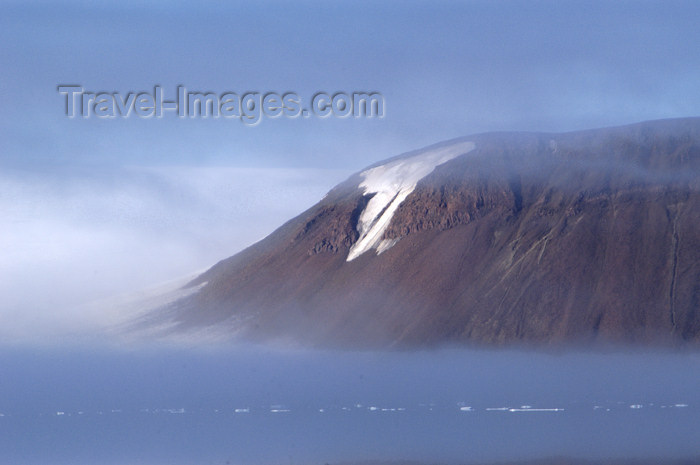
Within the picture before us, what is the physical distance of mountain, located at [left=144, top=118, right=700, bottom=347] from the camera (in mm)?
58438

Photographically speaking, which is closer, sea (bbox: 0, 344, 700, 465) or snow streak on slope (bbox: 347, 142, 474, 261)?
sea (bbox: 0, 344, 700, 465)

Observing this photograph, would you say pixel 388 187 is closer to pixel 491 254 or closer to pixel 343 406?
pixel 491 254

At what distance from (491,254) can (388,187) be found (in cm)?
1732

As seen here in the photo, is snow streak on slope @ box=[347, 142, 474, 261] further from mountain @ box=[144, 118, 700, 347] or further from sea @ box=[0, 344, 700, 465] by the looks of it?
sea @ box=[0, 344, 700, 465]

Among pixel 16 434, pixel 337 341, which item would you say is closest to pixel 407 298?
pixel 337 341

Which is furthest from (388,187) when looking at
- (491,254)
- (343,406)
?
(343,406)

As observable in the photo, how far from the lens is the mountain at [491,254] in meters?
58.4

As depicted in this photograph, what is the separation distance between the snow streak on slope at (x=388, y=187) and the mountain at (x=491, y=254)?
0.52 ft

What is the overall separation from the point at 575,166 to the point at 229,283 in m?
30.8

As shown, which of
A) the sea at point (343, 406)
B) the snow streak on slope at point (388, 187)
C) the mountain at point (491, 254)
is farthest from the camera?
the snow streak on slope at point (388, 187)

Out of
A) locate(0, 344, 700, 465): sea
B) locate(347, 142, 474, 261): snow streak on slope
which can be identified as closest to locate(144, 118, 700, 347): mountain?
locate(347, 142, 474, 261): snow streak on slope

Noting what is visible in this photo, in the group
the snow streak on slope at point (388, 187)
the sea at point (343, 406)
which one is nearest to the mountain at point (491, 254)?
the snow streak on slope at point (388, 187)

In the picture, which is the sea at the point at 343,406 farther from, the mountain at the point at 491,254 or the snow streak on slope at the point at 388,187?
the snow streak on slope at the point at 388,187

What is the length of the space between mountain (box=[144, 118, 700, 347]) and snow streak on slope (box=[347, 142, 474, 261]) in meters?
0.16
